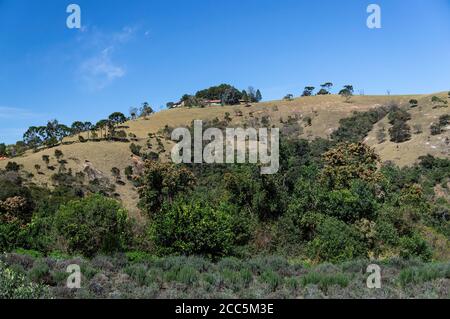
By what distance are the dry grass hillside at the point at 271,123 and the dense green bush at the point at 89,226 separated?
45.5 feet

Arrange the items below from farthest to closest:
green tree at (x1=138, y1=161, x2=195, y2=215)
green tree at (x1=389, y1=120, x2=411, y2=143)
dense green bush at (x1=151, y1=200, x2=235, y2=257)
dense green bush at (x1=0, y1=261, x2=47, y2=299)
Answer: green tree at (x1=389, y1=120, x2=411, y2=143) < green tree at (x1=138, y1=161, x2=195, y2=215) < dense green bush at (x1=151, y1=200, x2=235, y2=257) < dense green bush at (x1=0, y1=261, x2=47, y2=299)

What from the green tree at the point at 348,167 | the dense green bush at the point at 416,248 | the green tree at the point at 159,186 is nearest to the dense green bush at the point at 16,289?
the dense green bush at the point at 416,248

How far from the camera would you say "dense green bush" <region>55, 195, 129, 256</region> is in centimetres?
2208

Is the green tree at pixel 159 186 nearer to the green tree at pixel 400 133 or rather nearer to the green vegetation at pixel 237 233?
the green vegetation at pixel 237 233

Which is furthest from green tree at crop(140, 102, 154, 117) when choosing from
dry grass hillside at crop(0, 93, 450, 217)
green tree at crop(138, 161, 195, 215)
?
green tree at crop(138, 161, 195, 215)

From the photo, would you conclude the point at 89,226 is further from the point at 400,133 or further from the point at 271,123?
the point at 271,123

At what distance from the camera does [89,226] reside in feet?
73.1

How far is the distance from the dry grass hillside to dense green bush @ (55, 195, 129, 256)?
13.9m

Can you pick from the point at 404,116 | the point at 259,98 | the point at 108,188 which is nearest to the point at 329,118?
the point at 404,116

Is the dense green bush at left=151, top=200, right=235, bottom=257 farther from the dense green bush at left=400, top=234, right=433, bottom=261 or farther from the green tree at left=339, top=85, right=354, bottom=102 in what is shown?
the green tree at left=339, top=85, right=354, bottom=102

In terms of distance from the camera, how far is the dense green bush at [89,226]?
22.1 metres

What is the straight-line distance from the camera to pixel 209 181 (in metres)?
57.5

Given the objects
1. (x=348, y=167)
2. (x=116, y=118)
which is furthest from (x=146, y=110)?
(x=348, y=167)
